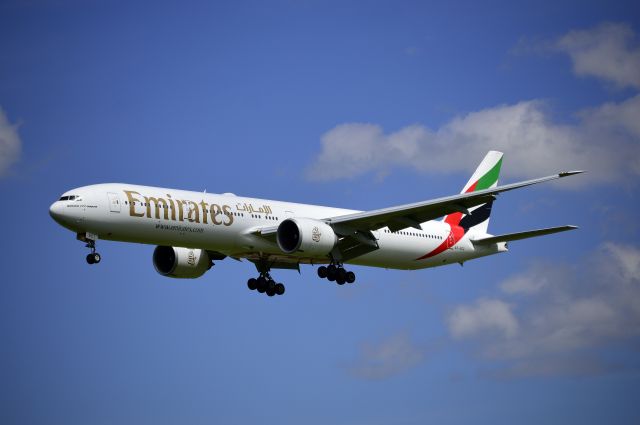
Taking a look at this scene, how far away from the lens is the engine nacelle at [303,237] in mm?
50125

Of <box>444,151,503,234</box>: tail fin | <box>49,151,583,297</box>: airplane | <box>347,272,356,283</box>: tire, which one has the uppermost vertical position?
<box>444,151,503,234</box>: tail fin


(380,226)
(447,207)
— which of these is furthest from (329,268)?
(447,207)

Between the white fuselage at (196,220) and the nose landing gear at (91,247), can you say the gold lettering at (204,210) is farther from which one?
the nose landing gear at (91,247)

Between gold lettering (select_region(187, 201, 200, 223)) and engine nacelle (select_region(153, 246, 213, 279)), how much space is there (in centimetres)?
718

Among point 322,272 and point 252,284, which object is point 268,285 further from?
point 322,272

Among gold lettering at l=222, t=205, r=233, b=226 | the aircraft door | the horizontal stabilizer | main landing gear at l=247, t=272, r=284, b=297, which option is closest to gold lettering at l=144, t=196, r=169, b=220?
the aircraft door

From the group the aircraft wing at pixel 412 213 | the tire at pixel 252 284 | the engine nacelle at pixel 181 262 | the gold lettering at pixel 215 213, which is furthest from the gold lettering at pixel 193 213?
the tire at pixel 252 284

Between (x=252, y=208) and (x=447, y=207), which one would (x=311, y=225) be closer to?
(x=252, y=208)

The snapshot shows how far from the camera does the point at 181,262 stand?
55.9 meters

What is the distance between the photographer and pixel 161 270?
186ft

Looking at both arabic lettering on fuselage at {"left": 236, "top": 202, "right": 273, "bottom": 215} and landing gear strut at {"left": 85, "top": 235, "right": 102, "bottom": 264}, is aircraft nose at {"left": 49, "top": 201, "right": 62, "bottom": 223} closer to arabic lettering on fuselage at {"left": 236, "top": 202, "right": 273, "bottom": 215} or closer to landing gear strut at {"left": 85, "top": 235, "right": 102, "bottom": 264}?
landing gear strut at {"left": 85, "top": 235, "right": 102, "bottom": 264}

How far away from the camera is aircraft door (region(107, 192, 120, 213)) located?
46625 millimetres

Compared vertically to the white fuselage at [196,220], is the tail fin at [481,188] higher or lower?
higher

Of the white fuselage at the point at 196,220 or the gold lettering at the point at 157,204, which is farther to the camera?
the gold lettering at the point at 157,204
